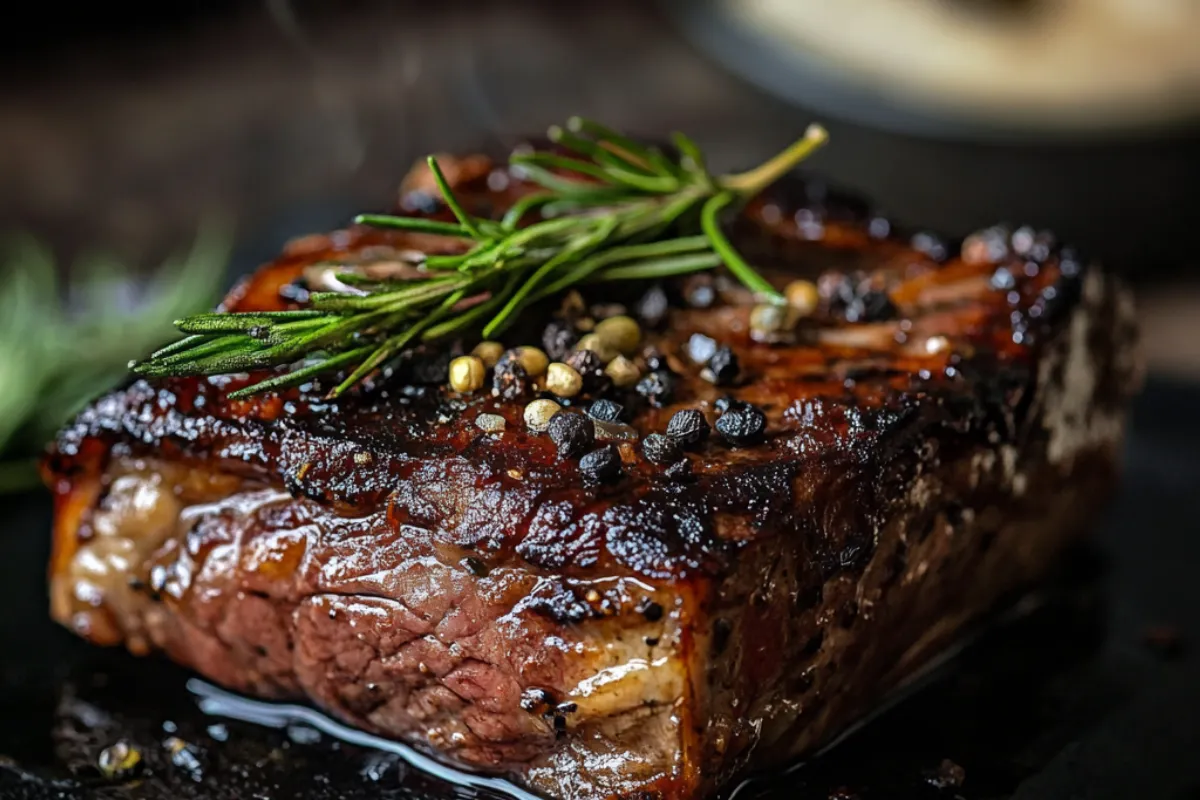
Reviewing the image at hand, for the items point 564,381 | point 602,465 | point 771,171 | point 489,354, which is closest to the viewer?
point 602,465

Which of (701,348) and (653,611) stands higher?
(701,348)

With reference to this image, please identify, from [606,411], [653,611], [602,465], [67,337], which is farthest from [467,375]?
[67,337]

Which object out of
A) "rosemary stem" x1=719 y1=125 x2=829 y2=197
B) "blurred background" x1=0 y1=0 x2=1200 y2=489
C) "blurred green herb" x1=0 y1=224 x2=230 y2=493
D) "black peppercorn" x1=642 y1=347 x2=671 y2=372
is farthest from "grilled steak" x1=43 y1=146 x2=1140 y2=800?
"blurred background" x1=0 y1=0 x2=1200 y2=489

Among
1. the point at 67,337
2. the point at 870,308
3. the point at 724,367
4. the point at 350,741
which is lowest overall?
the point at 350,741

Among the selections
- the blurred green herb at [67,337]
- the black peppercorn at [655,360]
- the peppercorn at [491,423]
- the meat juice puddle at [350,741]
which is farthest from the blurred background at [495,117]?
the peppercorn at [491,423]

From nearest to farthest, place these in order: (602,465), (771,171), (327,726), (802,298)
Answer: (602,465)
(327,726)
(802,298)
(771,171)

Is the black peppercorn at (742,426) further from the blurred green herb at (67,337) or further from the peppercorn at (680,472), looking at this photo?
the blurred green herb at (67,337)

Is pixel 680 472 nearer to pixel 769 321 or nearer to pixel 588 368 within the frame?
pixel 588 368
